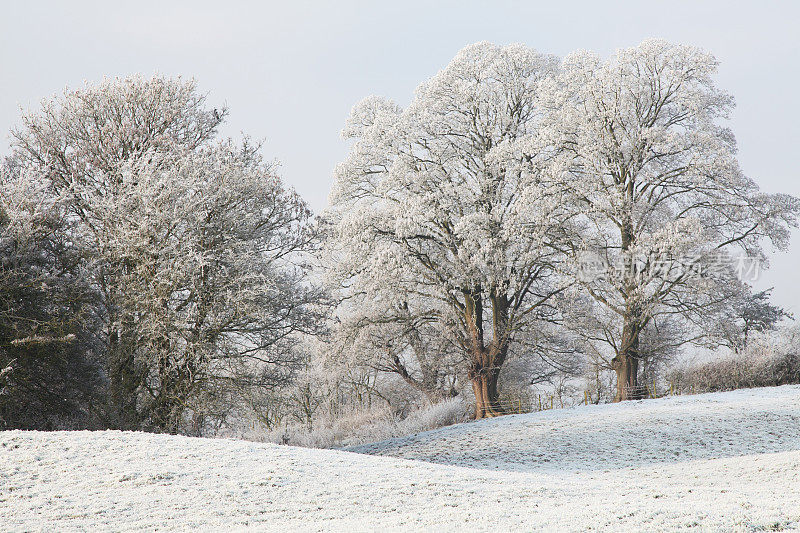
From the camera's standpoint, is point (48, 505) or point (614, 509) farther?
point (48, 505)

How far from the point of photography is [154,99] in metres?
17.9

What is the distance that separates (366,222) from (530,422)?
815 cm

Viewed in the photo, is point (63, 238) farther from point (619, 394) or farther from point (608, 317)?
point (619, 394)

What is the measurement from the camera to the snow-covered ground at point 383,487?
7.68m

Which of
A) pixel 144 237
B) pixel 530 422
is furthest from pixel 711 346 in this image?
pixel 144 237

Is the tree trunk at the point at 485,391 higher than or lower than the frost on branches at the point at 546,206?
lower

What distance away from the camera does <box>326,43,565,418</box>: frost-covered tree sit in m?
20.5

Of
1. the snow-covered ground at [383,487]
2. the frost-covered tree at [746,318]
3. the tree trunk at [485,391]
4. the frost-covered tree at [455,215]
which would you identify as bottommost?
the snow-covered ground at [383,487]

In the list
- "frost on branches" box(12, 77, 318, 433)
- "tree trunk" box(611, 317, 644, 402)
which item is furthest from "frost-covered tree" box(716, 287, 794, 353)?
"frost on branches" box(12, 77, 318, 433)

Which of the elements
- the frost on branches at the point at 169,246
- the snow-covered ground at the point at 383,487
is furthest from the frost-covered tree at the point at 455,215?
the snow-covered ground at the point at 383,487

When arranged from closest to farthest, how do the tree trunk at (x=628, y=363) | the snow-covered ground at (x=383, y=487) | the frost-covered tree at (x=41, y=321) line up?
the snow-covered ground at (x=383, y=487), the frost-covered tree at (x=41, y=321), the tree trunk at (x=628, y=363)

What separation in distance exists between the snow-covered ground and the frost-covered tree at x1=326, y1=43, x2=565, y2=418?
6.70 meters

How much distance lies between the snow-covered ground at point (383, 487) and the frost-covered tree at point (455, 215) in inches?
264

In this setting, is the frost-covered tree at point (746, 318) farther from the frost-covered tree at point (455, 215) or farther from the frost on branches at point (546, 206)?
the frost-covered tree at point (455, 215)
